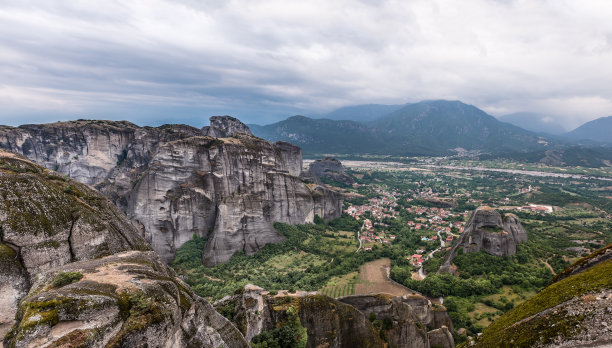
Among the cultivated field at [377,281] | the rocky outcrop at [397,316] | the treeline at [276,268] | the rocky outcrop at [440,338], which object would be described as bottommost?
the cultivated field at [377,281]

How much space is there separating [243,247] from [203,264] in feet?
20.5

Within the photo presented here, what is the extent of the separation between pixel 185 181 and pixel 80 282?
112ft

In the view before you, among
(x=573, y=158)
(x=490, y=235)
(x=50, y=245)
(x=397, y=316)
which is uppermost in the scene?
(x=573, y=158)

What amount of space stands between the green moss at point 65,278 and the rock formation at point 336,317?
8.30m

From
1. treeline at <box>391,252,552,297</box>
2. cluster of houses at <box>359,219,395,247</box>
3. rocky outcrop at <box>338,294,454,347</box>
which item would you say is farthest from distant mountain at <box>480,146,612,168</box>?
rocky outcrop at <box>338,294,454,347</box>

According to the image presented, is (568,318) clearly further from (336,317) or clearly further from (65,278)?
(65,278)

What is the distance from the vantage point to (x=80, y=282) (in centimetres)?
959

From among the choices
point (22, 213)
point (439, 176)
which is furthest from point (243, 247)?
point (439, 176)

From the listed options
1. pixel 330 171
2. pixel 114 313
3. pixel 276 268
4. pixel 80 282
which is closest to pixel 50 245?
pixel 80 282

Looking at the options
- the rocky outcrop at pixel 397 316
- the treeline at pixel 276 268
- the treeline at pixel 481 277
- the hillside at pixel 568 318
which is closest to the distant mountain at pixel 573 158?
the treeline at pixel 481 277

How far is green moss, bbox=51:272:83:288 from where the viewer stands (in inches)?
379

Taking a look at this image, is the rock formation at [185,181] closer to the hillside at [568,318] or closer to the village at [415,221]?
Answer: the village at [415,221]

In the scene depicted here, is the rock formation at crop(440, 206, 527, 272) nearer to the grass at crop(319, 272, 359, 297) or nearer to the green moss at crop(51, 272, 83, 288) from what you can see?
the grass at crop(319, 272, 359, 297)

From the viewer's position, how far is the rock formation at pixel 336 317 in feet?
52.2
